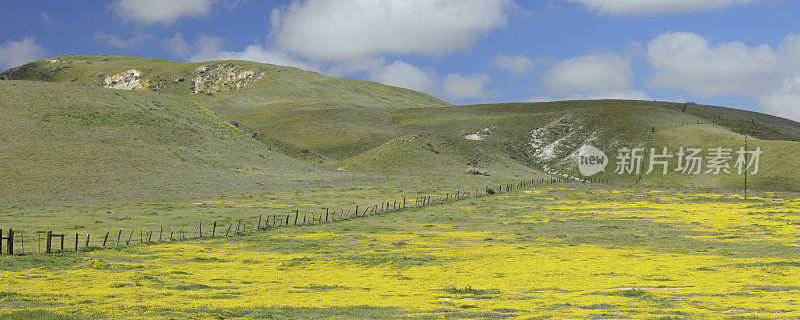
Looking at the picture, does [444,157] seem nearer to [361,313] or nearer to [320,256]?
[320,256]

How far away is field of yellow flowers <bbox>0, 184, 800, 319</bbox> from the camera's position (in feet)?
84.1

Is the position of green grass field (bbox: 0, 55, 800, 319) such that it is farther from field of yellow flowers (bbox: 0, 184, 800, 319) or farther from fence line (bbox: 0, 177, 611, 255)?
fence line (bbox: 0, 177, 611, 255)

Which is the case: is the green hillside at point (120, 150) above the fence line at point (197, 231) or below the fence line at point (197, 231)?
above

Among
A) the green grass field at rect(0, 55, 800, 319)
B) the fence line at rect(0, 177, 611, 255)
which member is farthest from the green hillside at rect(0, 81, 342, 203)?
the fence line at rect(0, 177, 611, 255)

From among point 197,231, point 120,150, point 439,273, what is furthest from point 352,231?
point 120,150

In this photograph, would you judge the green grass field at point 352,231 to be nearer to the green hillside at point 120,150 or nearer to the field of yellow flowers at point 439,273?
the field of yellow flowers at point 439,273

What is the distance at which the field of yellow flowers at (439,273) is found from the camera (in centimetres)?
2564

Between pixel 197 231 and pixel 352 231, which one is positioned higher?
pixel 352 231

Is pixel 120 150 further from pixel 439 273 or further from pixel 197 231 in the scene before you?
pixel 439 273

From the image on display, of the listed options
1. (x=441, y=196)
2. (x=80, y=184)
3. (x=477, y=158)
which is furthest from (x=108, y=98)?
(x=441, y=196)

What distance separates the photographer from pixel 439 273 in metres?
37.8

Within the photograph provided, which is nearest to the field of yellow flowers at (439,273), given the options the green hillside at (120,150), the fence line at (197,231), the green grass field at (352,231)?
the green grass field at (352,231)

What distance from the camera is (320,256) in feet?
149

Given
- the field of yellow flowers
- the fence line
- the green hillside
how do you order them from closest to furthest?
the field of yellow flowers < the fence line < the green hillside
